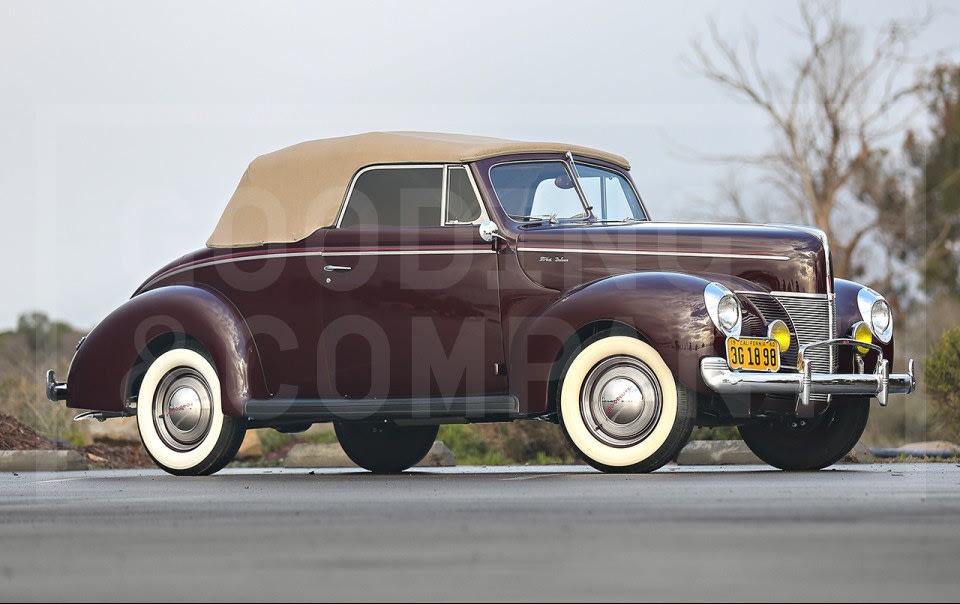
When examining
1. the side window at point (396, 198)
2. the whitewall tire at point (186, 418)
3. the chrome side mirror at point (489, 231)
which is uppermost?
the side window at point (396, 198)

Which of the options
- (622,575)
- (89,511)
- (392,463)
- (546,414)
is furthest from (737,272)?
(622,575)

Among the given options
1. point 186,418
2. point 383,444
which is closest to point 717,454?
point 383,444

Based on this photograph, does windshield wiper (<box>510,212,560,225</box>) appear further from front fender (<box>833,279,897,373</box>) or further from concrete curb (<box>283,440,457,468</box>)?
concrete curb (<box>283,440,457,468</box>)

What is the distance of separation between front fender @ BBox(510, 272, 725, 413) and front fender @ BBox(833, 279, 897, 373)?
1464 millimetres

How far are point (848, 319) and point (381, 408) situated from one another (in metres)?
3.38

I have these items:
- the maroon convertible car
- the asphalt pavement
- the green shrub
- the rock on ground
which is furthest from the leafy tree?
the asphalt pavement

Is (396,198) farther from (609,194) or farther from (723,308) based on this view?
(723,308)

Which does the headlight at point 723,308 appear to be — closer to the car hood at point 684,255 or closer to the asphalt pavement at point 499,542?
the car hood at point 684,255

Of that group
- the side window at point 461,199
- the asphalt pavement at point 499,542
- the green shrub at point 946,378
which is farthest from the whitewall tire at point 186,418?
the green shrub at point 946,378

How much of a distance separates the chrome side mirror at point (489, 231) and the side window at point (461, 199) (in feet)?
0.82

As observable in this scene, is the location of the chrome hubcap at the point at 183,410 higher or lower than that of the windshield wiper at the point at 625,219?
lower

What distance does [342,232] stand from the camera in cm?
1099

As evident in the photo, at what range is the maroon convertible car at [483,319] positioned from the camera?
9.66 meters

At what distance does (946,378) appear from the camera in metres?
15.0
